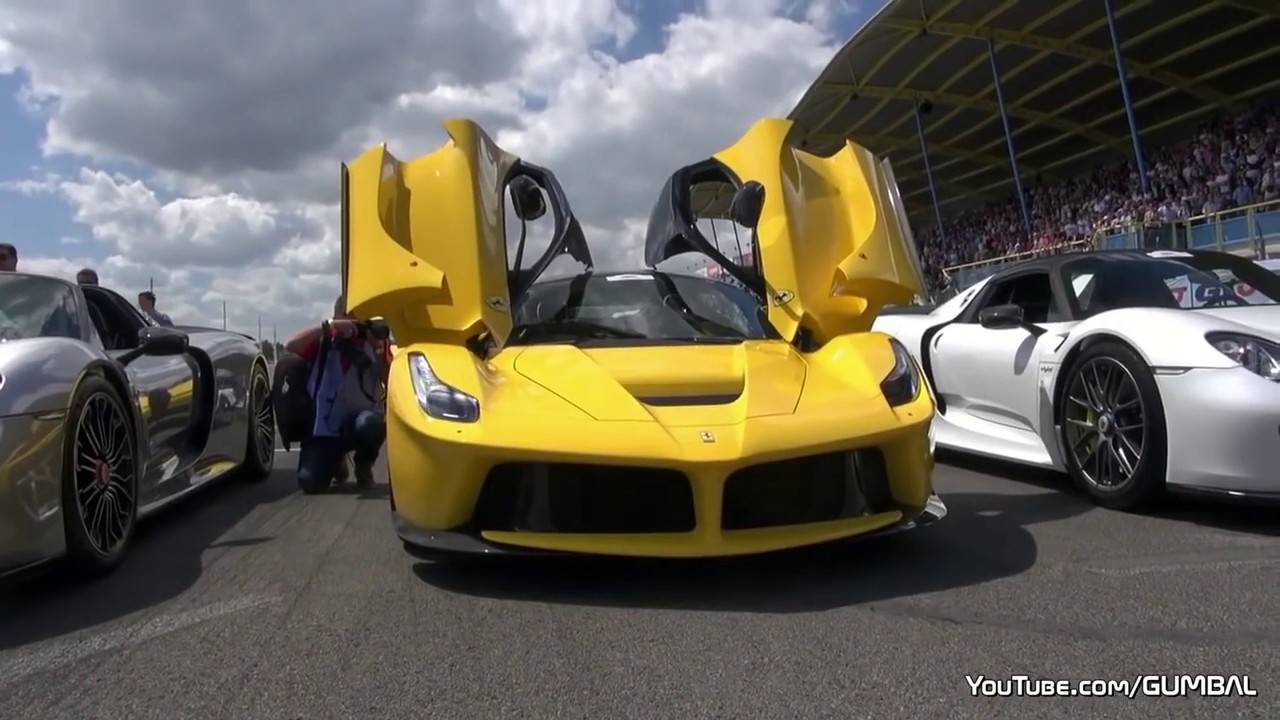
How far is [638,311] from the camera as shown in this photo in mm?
4691

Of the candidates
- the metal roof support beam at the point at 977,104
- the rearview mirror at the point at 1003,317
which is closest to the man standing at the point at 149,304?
the rearview mirror at the point at 1003,317

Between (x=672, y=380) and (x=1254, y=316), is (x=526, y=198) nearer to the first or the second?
(x=672, y=380)

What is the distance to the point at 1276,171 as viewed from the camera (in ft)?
55.7

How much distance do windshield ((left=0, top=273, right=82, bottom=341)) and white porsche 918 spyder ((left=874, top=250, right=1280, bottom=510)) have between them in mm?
4157

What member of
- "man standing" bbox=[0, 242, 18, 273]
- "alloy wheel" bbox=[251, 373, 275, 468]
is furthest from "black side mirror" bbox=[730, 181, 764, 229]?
"man standing" bbox=[0, 242, 18, 273]

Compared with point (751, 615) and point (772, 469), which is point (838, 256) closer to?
point (772, 469)

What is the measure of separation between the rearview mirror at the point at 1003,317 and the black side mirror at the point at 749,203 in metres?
1.27

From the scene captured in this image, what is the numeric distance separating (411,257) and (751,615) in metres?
2.19

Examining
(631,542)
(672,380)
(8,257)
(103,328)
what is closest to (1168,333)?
(672,380)

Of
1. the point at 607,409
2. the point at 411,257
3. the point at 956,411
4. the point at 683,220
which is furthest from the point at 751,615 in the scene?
the point at 956,411

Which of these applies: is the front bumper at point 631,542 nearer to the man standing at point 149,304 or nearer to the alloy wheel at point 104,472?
the alloy wheel at point 104,472

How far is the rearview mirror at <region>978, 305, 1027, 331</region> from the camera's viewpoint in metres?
5.06

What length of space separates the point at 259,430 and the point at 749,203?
11.4ft

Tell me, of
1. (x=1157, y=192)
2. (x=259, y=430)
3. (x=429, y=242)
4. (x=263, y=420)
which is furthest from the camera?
(x=1157, y=192)
